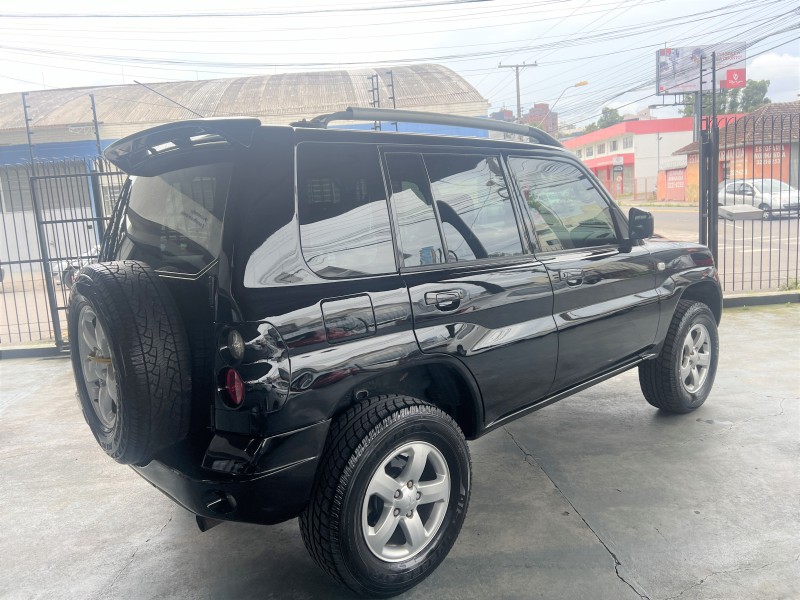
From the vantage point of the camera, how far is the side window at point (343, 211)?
8.16 feet

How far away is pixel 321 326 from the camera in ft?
7.76

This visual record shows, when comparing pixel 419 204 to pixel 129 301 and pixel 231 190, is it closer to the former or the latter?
pixel 231 190

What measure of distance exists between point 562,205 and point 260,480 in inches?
93.7

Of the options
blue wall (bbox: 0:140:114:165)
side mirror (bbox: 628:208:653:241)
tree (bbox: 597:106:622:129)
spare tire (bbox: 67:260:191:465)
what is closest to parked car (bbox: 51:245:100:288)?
spare tire (bbox: 67:260:191:465)

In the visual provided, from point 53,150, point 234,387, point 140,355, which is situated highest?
point 53,150

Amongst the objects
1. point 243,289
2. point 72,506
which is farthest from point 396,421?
point 72,506

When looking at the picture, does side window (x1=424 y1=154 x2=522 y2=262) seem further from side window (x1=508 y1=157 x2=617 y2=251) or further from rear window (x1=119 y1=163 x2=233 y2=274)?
rear window (x1=119 y1=163 x2=233 y2=274)

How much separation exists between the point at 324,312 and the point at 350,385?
0.31 meters

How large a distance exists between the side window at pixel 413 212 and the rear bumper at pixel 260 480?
0.87 m

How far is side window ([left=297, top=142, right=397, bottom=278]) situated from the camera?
2.49 metres

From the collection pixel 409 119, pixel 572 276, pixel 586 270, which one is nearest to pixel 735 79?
pixel 586 270

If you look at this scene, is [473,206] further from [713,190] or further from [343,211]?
[713,190]

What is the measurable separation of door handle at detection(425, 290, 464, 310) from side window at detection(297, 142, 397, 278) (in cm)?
21

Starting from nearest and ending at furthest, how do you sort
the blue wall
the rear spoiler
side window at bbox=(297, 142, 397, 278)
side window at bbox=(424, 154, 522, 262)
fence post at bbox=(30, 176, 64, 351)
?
the rear spoiler → side window at bbox=(297, 142, 397, 278) → side window at bbox=(424, 154, 522, 262) → fence post at bbox=(30, 176, 64, 351) → the blue wall
